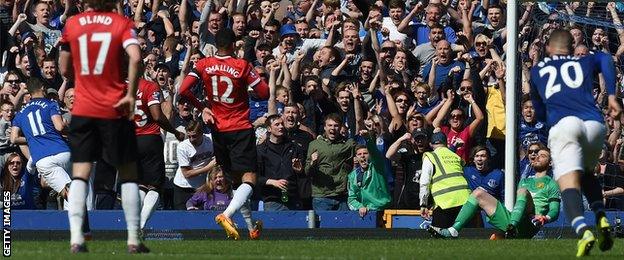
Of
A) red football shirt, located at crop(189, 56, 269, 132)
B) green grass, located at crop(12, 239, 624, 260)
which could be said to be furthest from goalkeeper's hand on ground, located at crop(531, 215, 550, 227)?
red football shirt, located at crop(189, 56, 269, 132)

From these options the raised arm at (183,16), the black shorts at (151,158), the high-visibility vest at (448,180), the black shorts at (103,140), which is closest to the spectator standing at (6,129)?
the raised arm at (183,16)

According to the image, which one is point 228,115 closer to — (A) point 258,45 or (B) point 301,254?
(B) point 301,254

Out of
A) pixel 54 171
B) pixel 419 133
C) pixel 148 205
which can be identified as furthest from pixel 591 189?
pixel 54 171

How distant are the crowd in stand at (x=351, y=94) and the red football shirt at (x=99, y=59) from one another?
6.69 meters

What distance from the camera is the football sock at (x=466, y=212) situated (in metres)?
17.4

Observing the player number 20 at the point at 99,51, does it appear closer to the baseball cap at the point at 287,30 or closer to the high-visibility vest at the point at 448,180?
the high-visibility vest at the point at 448,180

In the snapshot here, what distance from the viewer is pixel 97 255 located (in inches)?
507

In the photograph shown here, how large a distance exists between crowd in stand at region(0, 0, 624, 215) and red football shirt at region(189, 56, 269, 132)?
3.32 metres

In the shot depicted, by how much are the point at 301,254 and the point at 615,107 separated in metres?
2.94

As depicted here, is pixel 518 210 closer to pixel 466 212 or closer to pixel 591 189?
pixel 466 212

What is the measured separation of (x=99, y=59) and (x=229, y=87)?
381 cm

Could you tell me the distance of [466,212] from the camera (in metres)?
17.4

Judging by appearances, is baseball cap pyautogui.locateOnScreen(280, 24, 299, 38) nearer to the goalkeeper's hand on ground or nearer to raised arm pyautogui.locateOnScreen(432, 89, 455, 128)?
raised arm pyautogui.locateOnScreen(432, 89, 455, 128)

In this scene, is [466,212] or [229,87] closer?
[229,87]
